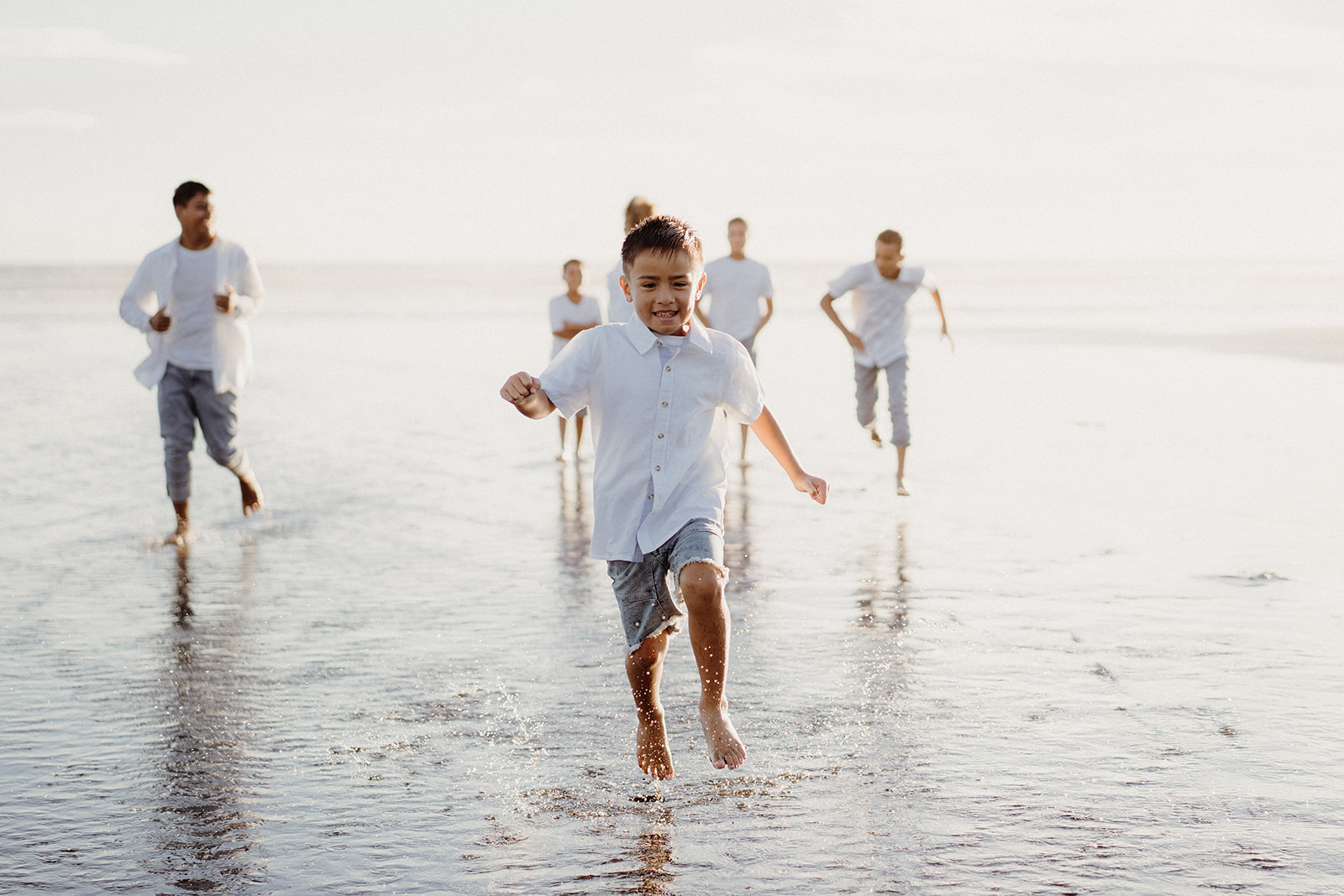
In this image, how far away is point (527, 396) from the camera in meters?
3.88

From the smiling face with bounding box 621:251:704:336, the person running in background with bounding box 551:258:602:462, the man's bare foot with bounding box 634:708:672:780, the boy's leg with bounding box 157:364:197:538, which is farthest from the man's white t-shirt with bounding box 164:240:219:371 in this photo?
the man's bare foot with bounding box 634:708:672:780

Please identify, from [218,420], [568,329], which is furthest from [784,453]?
[568,329]

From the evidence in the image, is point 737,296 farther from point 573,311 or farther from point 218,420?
point 218,420

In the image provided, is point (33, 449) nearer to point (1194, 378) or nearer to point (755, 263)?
point (755, 263)

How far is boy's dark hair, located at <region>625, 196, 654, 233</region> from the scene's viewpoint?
8633mm

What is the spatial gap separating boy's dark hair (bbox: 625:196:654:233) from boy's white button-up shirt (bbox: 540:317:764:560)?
4530 millimetres

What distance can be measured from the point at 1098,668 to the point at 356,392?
13.0 metres

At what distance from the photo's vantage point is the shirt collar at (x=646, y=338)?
4121 mm

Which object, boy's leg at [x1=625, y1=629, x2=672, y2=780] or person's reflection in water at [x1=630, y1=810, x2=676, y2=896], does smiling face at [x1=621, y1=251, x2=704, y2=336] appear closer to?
Answer: boy's leg at [x1=625, y1=629, x2=672, y2=780]

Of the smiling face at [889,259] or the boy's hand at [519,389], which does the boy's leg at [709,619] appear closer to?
the boy's hand at [519,389]

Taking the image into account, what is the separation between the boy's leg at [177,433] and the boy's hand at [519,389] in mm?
5038

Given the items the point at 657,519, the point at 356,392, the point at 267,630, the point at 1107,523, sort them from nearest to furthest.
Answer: the point at 657,519 → the point at 267,630 → the point at 1107,523 → the point at 356,392

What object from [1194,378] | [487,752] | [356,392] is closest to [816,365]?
[1194,378]

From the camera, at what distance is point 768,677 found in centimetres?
535
